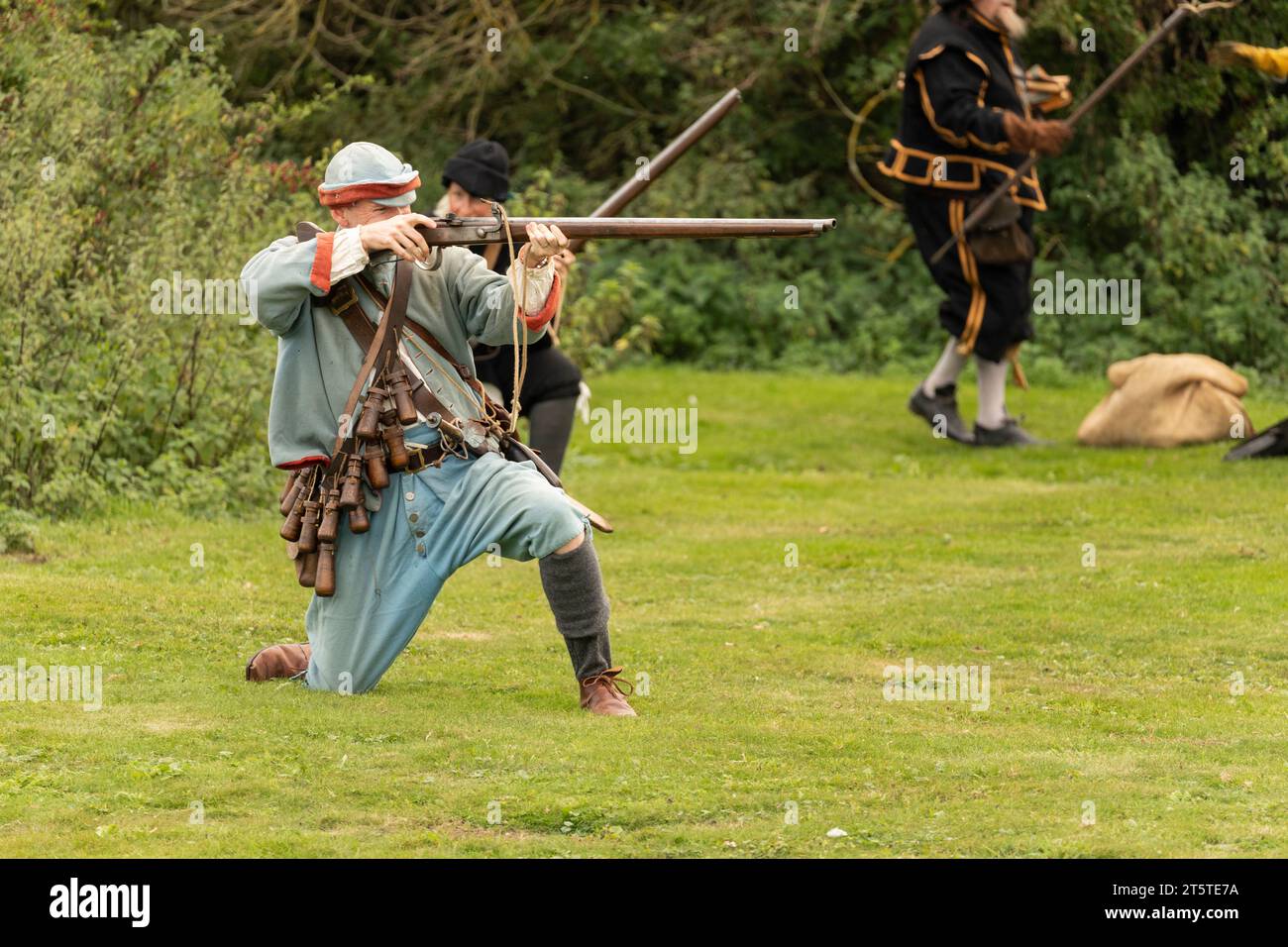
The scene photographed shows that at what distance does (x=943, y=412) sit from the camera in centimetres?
1359

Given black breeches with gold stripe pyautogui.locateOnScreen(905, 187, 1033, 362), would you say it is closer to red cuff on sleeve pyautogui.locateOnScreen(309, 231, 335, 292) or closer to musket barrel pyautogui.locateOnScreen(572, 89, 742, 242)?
musket barrel pyautogui.locateOnScreen(572, 89, 742, 242)

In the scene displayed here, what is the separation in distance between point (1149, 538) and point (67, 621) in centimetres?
532

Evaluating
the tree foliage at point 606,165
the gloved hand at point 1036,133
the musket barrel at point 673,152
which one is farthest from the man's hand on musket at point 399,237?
the gloved hand at point 1036,133

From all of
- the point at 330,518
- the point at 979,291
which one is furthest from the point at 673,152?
the point at 979,291

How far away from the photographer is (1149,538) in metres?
10.2

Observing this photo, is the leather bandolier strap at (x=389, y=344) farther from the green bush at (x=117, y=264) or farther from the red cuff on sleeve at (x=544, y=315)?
the green bush at (x=117, y=264)

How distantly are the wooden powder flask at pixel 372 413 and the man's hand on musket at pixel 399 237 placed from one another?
456 mm

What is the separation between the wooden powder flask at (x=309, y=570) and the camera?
6746 millimetres

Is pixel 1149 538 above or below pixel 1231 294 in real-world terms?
below

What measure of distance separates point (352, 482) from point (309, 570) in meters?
0.35

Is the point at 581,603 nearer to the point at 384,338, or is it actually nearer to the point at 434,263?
the point at 384,338

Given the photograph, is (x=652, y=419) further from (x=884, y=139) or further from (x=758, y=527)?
(x=884, y=139)
